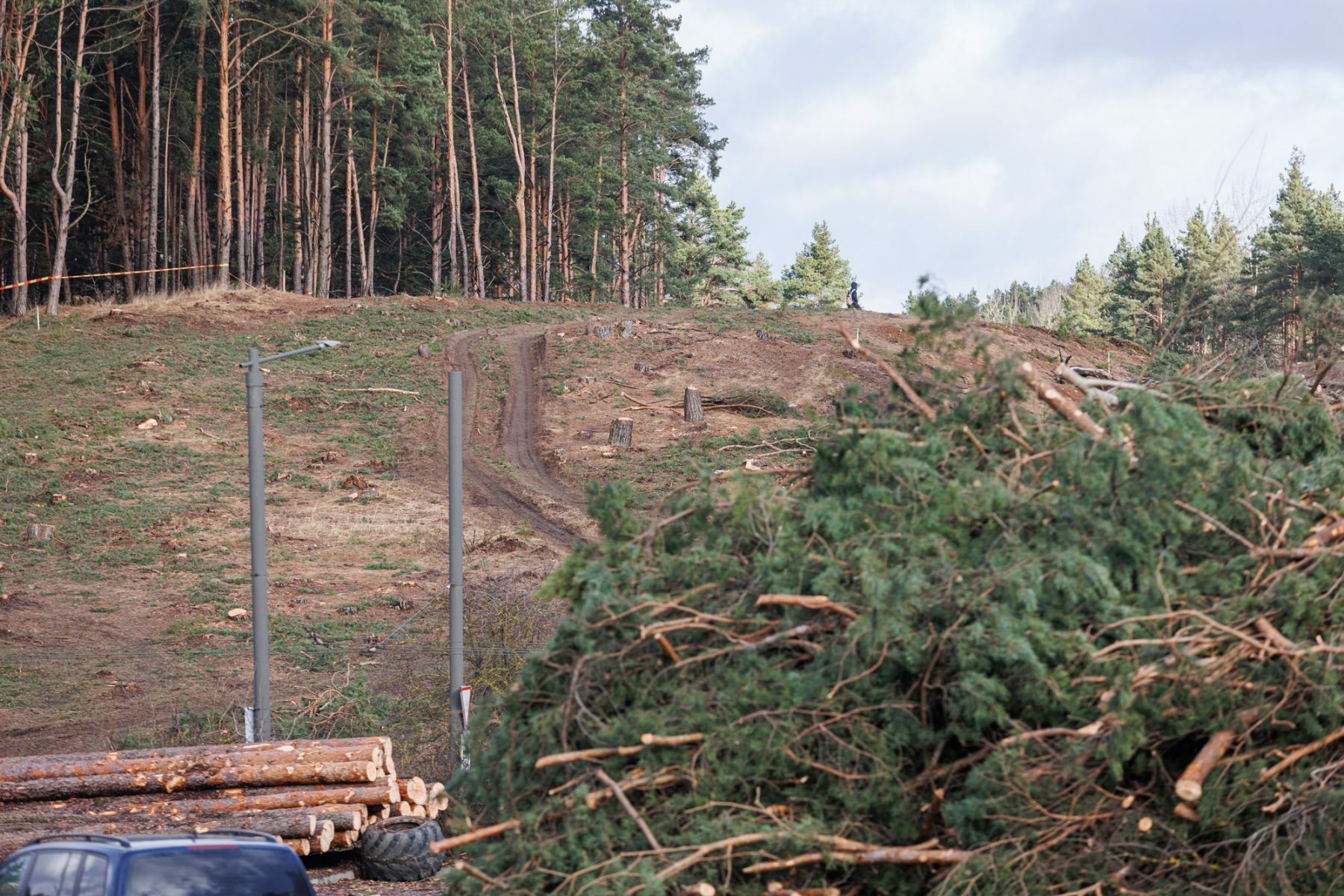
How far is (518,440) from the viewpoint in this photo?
3200 cm

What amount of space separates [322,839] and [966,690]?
7.95 meters

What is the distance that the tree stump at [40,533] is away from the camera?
24.8m

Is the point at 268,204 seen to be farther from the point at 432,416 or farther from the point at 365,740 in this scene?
the point at 365,740

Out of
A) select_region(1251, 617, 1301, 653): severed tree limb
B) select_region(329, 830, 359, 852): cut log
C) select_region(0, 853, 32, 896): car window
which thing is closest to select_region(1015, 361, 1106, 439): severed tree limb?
Answer: select_region(1251, 617, 1301, 653): severed tree limb

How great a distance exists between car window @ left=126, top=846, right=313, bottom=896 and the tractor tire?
432 centimetres

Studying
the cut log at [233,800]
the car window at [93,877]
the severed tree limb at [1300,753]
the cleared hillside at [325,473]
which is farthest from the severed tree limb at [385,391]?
the severed tree limb at [1300,753]

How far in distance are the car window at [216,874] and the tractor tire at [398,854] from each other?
4320mm

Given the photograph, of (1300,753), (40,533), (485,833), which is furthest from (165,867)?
A: (40,533)

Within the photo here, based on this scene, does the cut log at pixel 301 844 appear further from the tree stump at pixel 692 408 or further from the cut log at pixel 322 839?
the tree stump at pixel 692 408

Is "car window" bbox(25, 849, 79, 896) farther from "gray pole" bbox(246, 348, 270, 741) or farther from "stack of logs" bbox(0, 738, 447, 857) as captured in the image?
"gray pole" bbox(246, 348, 270, 741)

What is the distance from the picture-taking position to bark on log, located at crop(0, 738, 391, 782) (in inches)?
455

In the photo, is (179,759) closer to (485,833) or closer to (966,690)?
(485,833)

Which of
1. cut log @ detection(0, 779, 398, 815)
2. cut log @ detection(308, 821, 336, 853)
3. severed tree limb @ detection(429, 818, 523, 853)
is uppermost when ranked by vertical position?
severed tree limb @ detection(429, 818, 523, 853)

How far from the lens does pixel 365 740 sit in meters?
12.2
